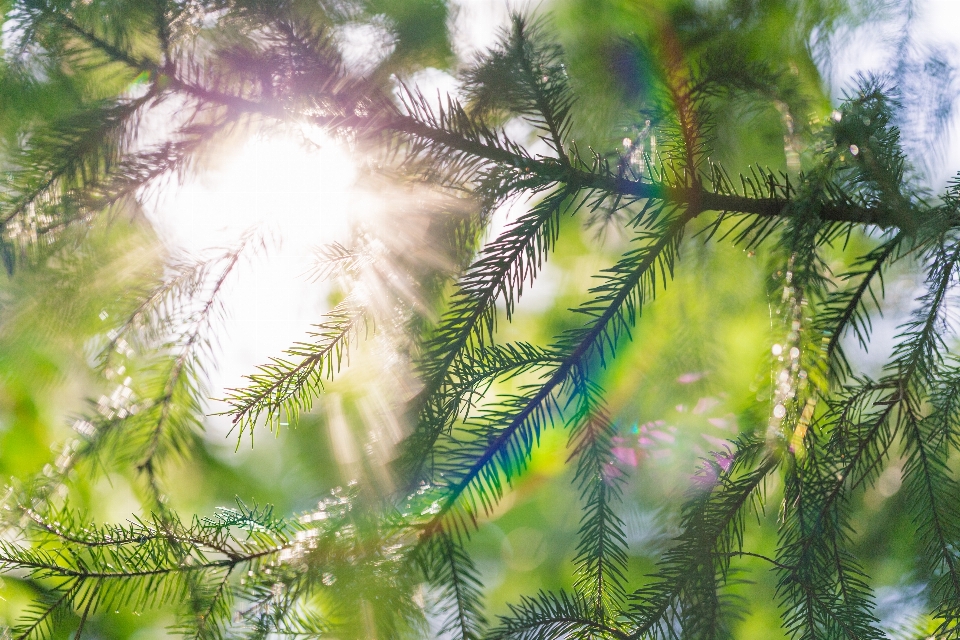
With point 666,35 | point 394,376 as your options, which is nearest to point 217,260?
point 394,376

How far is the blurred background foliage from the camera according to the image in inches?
39.8

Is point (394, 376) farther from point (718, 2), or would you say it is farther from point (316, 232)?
point (718, 2)

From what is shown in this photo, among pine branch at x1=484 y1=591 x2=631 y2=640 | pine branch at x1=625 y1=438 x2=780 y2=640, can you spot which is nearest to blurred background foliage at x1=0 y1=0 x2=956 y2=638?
pine branch at x1=625 y1=438 x2=780 y2=640

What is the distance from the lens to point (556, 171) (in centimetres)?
67

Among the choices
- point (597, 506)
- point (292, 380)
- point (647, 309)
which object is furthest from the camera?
point (647, 309)

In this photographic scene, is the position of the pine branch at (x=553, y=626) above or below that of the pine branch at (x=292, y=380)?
below

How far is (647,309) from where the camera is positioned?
1.65 m

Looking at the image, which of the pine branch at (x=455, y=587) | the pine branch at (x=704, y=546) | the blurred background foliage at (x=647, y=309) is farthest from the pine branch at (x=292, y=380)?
the pine branch at (x=704, y=546)

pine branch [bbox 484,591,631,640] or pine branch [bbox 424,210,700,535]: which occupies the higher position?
pine branch [bbox 424,210,700,535]

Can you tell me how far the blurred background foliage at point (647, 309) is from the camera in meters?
1.01

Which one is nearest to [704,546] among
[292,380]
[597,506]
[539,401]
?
[597,506]

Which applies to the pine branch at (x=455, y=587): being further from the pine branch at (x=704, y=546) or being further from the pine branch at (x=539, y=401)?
the pine branch at (x=704, y=546)

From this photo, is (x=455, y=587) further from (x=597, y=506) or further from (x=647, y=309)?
(x=647, y=309)

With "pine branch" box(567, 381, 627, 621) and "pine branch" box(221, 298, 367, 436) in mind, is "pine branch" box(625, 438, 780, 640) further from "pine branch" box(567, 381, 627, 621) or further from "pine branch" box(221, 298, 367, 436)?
"pine branch" box(221, 298, 367, 436)
